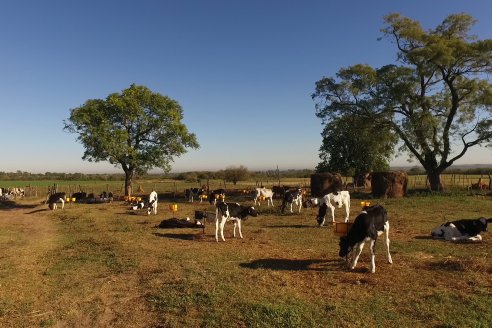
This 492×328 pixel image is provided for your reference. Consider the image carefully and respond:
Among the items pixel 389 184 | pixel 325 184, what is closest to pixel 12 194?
pixel 325 184

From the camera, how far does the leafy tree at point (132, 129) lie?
37.4 metres

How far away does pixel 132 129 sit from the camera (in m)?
40.5

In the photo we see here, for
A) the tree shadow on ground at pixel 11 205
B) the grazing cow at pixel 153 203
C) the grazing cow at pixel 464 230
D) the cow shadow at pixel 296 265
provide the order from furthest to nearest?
the tree shadow on ground at pixel 11 205 < the grazing cow at pixel 153 203 < the grazing cow at pixel 464 230 < the cow shadow at pixel 296 265

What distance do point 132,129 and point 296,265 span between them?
31.9 metres

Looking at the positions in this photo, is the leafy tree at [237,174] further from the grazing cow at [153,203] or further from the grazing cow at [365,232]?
the grazing cow at [365,232]

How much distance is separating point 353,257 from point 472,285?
10.9 feet

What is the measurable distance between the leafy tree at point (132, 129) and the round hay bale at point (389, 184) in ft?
62.8

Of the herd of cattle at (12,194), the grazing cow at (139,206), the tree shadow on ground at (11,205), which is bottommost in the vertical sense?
the tree shadow on ground at (11,205)

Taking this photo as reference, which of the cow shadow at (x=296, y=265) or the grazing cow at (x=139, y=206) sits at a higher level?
the grazing cow at (x=139, y=206)

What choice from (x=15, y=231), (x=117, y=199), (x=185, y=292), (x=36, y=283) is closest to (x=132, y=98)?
(x=117, y=199)

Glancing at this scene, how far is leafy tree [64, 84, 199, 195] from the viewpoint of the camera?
3744cm

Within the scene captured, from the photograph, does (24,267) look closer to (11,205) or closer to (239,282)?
(239,282)

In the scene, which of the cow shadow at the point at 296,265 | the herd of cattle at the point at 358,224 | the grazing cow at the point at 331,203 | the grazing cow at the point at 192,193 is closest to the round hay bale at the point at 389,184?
the herd of cattle at the point at 358,224

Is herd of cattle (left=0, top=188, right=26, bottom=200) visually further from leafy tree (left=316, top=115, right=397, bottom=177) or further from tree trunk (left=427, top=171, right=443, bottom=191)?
tree trunk (left=427, top=171, right=443, bottom=191)
